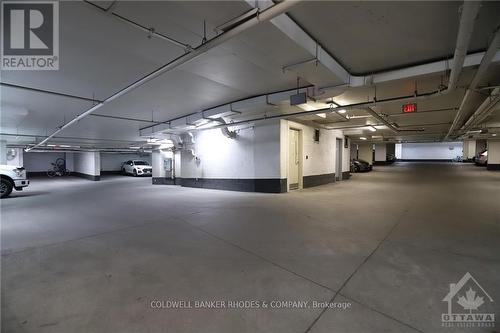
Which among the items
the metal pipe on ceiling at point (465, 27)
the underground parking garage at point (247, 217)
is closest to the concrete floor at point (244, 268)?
the underground parking garage at point (247, 217)

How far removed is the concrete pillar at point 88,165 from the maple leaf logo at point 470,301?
17.4 metres

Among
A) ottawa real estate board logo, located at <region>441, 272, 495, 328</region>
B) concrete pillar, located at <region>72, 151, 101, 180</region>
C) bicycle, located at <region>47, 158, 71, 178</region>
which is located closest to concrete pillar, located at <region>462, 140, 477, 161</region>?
ottawa real estate board logo, located at <region>441, 272, 495, 328</region>

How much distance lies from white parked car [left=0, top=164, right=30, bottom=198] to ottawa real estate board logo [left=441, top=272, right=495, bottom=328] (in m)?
10.9

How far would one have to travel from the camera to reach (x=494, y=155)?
15.6 meters

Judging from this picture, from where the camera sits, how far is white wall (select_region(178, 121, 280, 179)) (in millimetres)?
7324

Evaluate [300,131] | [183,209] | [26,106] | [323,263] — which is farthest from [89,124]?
[323,263]

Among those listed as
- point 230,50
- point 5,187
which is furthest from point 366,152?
point 5,187

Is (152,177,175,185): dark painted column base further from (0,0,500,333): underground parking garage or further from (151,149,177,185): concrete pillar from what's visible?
(0,0,500,333): underground parking garage

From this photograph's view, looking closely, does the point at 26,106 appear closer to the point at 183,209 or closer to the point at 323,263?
the point at 183,209

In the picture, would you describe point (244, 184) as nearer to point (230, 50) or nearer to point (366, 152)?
point (230, 50)

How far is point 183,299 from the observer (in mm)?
1739

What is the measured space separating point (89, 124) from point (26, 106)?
2310 mm

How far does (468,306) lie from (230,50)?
11.3 feet

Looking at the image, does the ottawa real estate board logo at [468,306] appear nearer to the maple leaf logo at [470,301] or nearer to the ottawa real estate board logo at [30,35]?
the maple leaf logo at [470,301]
